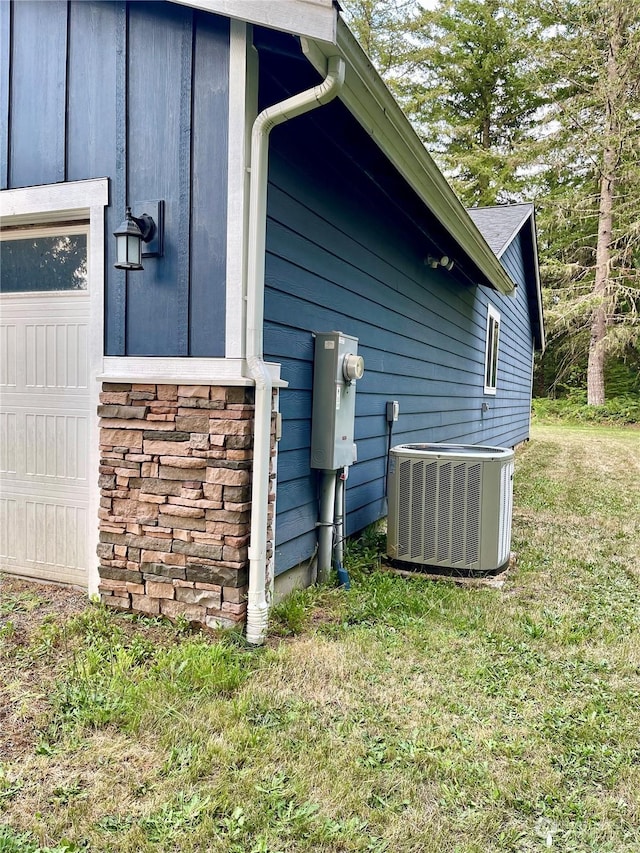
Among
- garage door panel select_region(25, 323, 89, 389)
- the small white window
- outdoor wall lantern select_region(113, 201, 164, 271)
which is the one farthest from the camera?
the small white window

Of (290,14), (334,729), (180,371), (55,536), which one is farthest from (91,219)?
(334,729)

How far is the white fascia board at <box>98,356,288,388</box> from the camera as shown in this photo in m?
2.83

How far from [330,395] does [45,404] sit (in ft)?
5.21

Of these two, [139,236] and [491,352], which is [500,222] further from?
[139,236]

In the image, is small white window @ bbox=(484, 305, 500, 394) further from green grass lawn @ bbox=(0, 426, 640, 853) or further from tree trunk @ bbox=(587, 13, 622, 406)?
tree trunk @ bbox=(587, 13, 622, 406)

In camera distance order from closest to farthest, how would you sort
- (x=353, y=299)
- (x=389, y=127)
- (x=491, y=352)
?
(x=389, y=127) → (x=353, y=299) → (x=491, y=352)

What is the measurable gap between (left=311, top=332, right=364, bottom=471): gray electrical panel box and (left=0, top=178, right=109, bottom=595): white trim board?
1.18 m

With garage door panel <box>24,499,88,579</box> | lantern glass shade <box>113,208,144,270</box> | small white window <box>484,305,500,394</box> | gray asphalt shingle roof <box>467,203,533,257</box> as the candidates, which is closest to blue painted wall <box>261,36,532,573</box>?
lantern glass shade <box>113,208,144,270</box>

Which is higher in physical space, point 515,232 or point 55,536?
point 515,232

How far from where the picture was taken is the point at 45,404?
3529 millimetres

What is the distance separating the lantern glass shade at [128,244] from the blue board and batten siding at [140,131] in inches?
3.9

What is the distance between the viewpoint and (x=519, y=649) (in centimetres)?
297

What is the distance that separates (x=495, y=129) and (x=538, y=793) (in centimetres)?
2288

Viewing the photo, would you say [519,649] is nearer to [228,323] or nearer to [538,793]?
[538,793]
